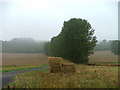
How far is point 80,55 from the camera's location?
48156 mm

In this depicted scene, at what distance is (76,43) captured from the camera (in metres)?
48.6

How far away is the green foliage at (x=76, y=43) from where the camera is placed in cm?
4828

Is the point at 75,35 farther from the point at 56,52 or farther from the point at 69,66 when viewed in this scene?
the point at 69,66

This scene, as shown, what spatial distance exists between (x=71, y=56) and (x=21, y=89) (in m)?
41.7

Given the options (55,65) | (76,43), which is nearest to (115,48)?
(76,43)

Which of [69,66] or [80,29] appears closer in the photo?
[69,66]

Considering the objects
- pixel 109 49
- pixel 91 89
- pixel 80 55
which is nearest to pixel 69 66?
pixel 91 89

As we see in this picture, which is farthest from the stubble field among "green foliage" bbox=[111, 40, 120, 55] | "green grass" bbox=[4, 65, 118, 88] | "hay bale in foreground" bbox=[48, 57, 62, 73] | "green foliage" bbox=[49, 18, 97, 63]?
"green foliage" bbox=[49, 18, 97, 63]

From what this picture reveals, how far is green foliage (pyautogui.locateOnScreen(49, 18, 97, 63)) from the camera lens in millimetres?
48281

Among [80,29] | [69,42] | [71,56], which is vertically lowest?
[71,56]

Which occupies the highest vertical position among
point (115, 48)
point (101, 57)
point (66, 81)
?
point (115, 48)

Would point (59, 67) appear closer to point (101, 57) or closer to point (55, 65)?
point (55, 65)

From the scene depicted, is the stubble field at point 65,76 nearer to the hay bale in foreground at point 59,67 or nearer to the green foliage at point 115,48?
the hay bale in foreground at point 59,67

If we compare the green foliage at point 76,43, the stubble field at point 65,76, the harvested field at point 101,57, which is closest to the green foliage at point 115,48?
the stubble field at point 65,76
